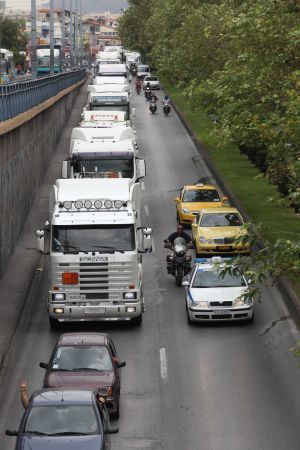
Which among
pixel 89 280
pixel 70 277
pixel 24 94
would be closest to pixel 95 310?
pixel 89 280

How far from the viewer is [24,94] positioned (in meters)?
46.3

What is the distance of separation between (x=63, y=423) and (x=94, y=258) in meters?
11.6

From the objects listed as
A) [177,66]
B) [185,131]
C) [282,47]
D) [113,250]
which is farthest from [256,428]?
[185,131]

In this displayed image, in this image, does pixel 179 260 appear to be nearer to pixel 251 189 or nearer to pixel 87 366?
pixel 87 366

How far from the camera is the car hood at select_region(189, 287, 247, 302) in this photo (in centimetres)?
2966

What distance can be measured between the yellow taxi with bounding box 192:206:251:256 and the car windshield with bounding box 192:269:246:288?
6681mm

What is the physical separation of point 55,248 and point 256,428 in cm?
924

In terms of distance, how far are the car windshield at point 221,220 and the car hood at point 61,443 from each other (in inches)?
896

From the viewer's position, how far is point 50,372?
22.1 m

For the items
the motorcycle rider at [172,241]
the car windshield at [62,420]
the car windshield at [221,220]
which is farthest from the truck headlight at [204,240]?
the car windshield at [62,420]

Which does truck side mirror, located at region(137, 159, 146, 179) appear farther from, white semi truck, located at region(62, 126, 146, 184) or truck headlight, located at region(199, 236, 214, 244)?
truck headlight, located at region(199, 236, 214, 244)

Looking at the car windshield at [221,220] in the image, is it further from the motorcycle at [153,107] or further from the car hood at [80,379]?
the motorcycle at [153,107]

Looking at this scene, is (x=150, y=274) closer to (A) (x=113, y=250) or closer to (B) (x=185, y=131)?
(A) (x=113, y=250)

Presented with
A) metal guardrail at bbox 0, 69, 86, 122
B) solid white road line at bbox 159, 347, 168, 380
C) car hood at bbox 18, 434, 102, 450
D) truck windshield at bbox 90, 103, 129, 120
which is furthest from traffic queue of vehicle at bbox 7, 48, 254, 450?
truck windshield at bbox 90, 103, 129, 120
